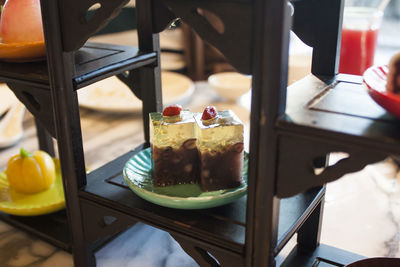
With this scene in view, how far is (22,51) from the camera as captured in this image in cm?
76

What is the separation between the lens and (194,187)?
73 centimetres

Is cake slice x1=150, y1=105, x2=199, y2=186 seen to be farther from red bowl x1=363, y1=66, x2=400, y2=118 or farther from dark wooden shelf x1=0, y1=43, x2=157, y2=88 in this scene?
red bowl x1=363, y1=66, x2=400, y2=118

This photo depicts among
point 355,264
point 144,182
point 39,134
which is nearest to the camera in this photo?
point 355,264

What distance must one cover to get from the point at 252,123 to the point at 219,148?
17 centimetres

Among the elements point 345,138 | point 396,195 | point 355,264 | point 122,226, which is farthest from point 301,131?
point 396,195

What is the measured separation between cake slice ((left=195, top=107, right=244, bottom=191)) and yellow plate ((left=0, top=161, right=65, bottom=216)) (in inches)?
15.4

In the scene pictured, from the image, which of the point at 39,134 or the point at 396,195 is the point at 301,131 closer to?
the point at 396,195

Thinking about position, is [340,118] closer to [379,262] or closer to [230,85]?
[379,262]

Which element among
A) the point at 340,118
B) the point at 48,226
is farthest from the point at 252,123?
the point at 48,226

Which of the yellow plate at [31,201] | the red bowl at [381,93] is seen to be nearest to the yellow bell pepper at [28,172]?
the yellow plate at [31,201]

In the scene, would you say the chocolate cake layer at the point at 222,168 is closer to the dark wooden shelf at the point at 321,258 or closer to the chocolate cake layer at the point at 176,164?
the chocolate cake layer at the point at 176,164

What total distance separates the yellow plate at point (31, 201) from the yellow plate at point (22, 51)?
0.32 m

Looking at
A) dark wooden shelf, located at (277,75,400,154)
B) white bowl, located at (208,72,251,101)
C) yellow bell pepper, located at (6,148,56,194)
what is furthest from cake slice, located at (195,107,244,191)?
white bowl, located at (208,72,251,101)

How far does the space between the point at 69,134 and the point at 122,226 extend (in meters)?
0.18
